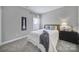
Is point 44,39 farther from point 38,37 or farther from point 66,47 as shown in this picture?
point 66,47

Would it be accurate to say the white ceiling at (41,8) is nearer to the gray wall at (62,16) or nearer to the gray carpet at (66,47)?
the gray wall at (62,16)

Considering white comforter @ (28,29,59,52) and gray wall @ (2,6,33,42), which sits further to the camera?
white comforter @ (28,29,59,52)

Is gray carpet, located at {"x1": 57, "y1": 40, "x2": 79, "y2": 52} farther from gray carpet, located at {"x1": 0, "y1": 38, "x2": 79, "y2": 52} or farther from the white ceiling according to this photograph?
the white ceiling

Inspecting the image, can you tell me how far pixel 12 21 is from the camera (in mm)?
1593

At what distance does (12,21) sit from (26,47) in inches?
27.1

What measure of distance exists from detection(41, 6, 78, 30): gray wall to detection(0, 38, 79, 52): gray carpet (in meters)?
0.47

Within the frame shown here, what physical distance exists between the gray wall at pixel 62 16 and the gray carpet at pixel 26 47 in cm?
47

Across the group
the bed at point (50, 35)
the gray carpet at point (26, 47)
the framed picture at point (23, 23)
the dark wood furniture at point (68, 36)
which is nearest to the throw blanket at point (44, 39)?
the bed at point (50, 35)

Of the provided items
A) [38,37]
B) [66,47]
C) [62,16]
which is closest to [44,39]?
[38,37]

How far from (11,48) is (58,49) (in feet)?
3.57

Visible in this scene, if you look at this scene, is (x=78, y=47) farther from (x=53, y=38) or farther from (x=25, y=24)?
(x=25, y=24)

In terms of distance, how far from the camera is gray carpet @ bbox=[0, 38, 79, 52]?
5.14ft

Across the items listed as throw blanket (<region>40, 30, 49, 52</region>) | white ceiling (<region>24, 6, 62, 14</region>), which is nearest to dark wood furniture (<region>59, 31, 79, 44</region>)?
throw blanket (<region>40, 30, 49, 52</region>)
